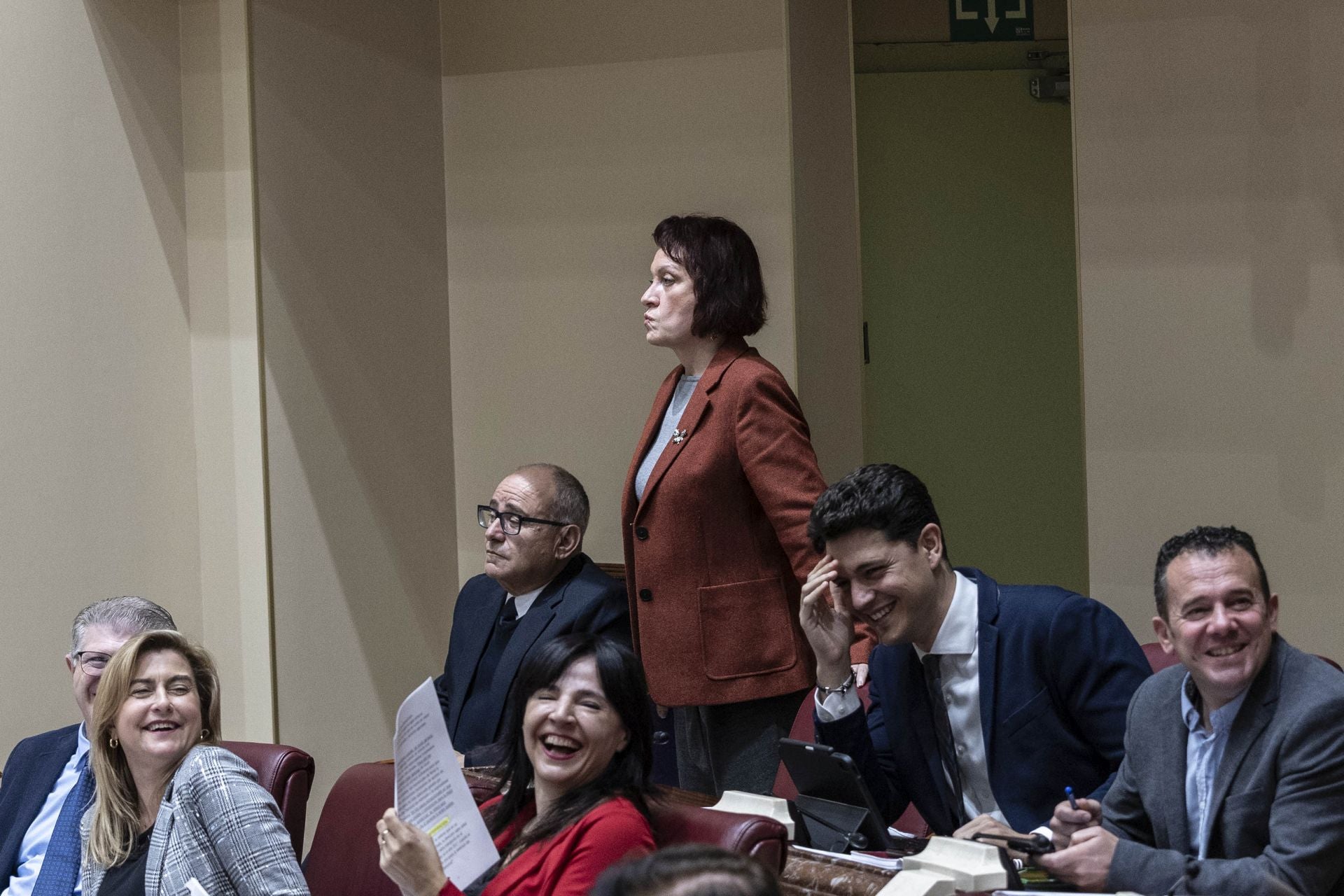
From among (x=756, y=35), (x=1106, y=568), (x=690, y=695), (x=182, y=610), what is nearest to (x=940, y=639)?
(x=690, y=695)

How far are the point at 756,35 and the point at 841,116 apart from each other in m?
0.46

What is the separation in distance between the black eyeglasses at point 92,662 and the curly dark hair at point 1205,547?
7.07 ft

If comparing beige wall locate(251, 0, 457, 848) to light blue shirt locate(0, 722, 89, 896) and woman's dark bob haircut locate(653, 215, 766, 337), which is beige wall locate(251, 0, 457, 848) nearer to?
light blue shirt locate(0, 722, 89, 896)

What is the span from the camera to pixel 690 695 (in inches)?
139

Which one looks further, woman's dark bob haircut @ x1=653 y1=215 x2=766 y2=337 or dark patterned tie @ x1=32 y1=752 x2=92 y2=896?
woman's dark bob haircut @ x1=653 y1=215 x2=766 y2=337

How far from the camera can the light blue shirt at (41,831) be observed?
10.3 ft

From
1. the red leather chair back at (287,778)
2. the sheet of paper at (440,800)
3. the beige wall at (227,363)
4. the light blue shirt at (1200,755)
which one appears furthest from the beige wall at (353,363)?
the light blue shirt at (1200,755)

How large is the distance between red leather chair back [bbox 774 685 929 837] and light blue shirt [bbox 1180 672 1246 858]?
63 cm

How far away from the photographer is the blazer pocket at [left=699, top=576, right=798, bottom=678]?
3.52 meters

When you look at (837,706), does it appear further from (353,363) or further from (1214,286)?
(353,363)

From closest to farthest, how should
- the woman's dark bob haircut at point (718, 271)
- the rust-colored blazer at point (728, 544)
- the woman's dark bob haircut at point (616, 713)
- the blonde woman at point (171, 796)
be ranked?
the woman's dark bob haircut at point (616, 713) < the blonde woman at point (171, 796) < the rust-colored blazer at point (728, 544) < the woman's dark bob haircut at point (718, 271)

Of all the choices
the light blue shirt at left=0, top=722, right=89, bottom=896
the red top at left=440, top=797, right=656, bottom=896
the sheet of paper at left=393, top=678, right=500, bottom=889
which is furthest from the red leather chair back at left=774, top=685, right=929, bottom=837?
the light blue shirt at left=0, top=722, right=89, bottom=896

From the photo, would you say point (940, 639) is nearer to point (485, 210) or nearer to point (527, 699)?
point (527, 699)

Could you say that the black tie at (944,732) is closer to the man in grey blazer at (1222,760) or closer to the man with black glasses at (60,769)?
the man in grey blazer at (1222,760)
